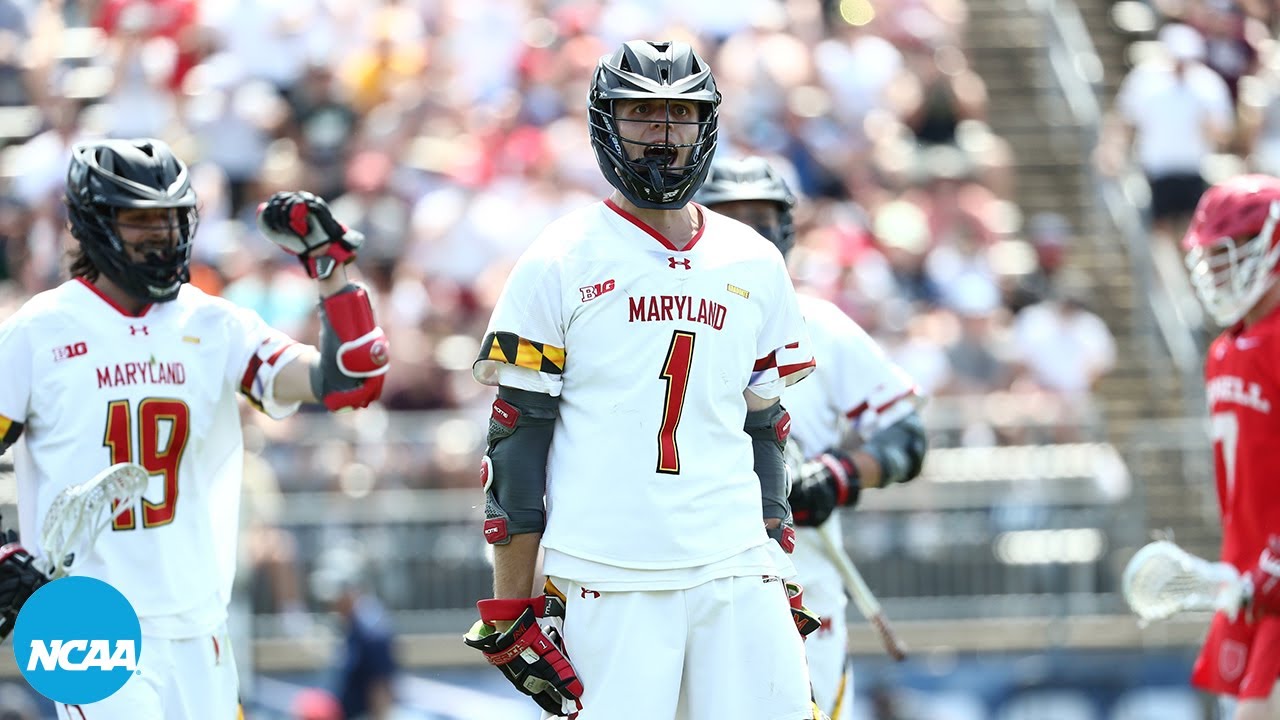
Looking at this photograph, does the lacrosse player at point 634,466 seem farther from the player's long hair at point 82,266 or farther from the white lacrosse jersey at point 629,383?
the player's long hair at point 82,266

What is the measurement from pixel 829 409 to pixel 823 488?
0.63m

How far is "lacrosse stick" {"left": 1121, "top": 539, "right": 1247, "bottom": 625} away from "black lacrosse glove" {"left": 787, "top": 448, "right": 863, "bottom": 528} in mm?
1244

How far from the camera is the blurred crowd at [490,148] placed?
15.0 metres

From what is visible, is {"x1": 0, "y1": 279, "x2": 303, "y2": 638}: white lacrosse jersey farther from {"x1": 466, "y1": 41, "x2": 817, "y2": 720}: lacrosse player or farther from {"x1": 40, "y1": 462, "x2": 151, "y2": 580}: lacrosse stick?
{"x1": 466, "y1": 41, "x2": 817, "y2": 720}: lacrosse player

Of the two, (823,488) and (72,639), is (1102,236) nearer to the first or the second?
(823,488)

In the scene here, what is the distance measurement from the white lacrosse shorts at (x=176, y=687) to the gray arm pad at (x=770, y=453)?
203 cm

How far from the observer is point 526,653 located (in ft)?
19.2

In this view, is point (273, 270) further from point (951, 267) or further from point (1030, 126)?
point (1030, 126)

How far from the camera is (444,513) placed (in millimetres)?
13383

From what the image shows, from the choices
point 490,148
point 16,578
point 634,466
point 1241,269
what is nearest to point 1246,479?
point 1241,269

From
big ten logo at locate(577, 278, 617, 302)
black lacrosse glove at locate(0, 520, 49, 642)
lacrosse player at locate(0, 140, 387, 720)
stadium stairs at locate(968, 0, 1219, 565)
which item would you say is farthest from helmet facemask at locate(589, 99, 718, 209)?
stadium stairs at locate(968, 0, 1219, 565)

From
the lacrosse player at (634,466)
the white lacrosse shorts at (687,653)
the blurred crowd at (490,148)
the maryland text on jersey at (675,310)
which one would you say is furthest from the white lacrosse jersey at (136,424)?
the blurred crowd at (490,148)

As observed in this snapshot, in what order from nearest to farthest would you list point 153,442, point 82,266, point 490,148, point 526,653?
point 526,653
point 153,442
point 82,266
point 490,148

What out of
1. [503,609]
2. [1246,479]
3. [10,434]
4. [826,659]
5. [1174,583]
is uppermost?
[10,434]
